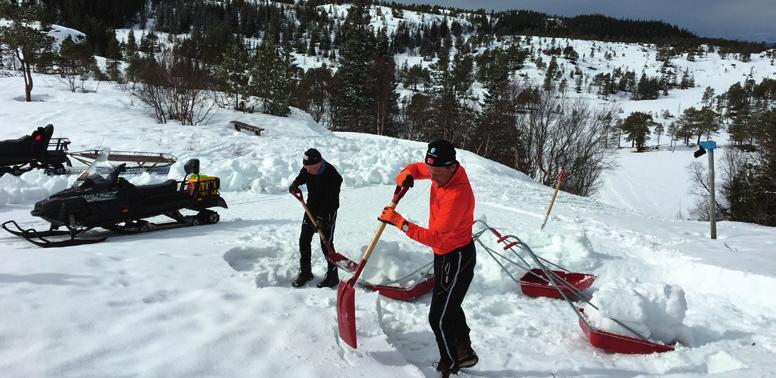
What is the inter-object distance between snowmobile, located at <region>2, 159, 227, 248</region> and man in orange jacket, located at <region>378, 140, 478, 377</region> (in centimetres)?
482

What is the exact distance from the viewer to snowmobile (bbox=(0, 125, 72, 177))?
9.93 meters

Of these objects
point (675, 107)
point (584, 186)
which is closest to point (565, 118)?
point (584, 186)

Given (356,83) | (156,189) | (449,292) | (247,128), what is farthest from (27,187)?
(356,83)

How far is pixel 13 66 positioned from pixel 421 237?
43691mm

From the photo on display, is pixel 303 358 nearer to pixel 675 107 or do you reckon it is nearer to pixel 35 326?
pixel 35 326

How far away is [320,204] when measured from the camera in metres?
4.78

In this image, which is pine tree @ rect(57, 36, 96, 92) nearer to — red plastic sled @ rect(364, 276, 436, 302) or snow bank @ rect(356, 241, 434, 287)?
snow bank @ rect(356, 241, 434, 287)

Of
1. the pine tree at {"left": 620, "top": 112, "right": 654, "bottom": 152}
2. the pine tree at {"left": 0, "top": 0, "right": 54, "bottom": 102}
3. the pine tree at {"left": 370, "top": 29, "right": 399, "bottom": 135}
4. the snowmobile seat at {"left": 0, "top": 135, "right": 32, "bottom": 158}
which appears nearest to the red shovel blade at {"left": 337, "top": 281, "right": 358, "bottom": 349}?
the snowmobile seat at {"left": 0, "top": 135, "right": 32, "bottom": 158}

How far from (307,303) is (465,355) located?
A: 5.20ft

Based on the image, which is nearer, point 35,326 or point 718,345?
point 35,326

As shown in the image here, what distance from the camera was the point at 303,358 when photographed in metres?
2.94

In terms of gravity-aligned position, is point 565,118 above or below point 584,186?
above

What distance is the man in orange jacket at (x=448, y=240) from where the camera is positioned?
2.88m

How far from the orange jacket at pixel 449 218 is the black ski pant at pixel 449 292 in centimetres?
12
